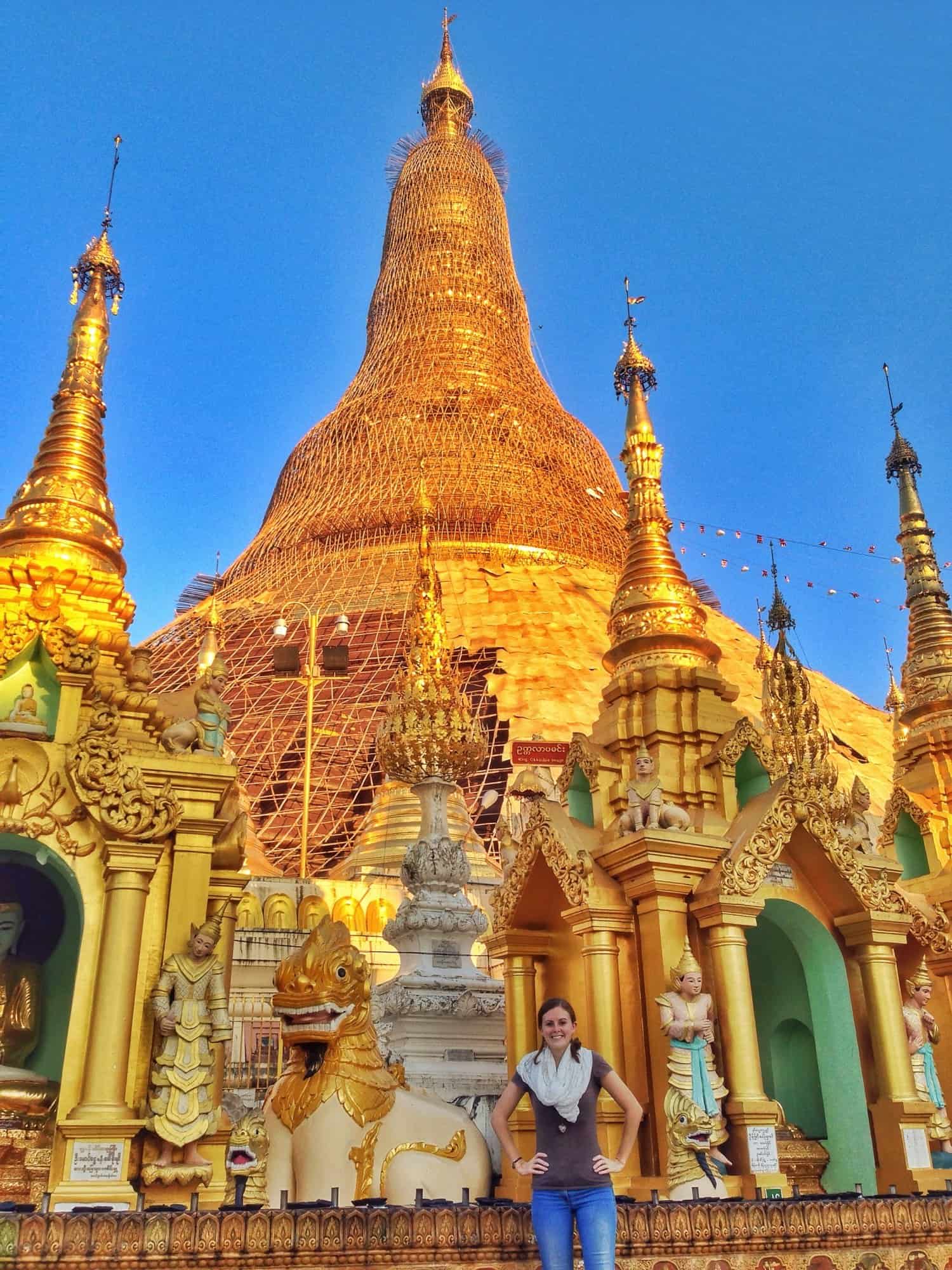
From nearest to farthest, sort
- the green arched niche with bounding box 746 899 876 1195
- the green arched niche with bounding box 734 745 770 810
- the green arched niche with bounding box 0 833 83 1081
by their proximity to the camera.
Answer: the green arched niche with bounding box 0 833 83 1081
the green arched niche with bounding box 746 899 876 1195
the green arched niche with bounding box 734 745 770 810

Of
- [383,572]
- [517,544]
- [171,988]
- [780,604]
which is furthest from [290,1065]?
[517,544]

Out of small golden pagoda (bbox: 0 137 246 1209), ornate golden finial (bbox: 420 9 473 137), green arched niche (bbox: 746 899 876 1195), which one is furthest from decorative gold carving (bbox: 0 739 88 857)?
ornate golden finial (bbox: 420 9 473 137)

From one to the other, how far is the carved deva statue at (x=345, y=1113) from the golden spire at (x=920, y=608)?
976cm

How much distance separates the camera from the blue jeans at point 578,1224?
4148 millimetres

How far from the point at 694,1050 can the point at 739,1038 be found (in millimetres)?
586

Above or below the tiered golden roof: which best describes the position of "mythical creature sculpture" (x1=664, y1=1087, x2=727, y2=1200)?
below

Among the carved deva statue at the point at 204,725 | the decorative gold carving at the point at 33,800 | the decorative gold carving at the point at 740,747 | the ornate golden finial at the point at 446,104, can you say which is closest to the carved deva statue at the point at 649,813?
the decorative gold carving at the point at 740,747

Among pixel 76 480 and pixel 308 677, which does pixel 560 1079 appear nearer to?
pixel 76 480

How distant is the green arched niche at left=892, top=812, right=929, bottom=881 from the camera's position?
41.0ft

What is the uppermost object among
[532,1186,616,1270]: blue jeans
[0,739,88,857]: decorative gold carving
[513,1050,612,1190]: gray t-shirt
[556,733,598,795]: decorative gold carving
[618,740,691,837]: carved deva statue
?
[556,733,598,795]: decorative gold carving

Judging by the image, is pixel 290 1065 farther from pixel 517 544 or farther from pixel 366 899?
pixel 517 544

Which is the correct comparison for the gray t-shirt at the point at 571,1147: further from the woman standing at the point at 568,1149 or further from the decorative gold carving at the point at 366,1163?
the decorative gold carving at the point at 366,1163

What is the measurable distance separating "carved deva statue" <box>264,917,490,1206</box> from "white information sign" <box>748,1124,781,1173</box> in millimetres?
1968

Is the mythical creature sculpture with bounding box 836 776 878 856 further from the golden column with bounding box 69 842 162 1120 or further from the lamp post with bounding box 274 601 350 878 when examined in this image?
the lamp post with bounding box 274 601 350 878
